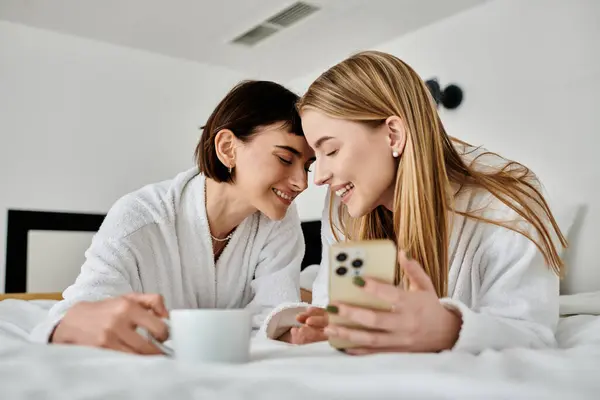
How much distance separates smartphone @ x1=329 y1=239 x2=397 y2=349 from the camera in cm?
78

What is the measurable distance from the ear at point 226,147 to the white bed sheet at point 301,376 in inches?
39.1

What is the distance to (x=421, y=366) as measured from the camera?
671 millimetres

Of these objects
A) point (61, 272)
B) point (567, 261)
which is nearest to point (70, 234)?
point (61, 272)

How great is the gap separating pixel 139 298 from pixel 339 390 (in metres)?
0.41

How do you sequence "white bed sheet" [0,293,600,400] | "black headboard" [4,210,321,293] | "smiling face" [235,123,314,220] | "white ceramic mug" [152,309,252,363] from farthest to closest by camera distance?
"black headboard" [4,210,321,293], "smiling face" [235,123,314,220], "white ceramic mug" [152,309,252,363], "white bed sheet" [0,293,600,400]

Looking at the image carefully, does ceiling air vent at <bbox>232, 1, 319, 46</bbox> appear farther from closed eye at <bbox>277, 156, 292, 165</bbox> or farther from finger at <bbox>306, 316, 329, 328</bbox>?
finger at <bbox>306, 316, 329, 328</bbox>

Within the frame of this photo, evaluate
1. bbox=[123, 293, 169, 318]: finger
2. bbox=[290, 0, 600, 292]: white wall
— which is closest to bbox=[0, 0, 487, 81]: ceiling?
bbox=[290, 0, 600, 292]: white wall

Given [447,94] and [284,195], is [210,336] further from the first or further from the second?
[447,94]

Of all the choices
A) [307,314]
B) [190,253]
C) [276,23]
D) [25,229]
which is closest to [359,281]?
[307,314]

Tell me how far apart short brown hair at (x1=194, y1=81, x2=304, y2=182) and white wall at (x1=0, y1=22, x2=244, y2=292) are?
2116 millimetres

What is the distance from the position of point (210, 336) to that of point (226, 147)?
105cm

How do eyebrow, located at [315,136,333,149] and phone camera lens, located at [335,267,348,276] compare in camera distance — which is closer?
phone camera lens, located at [335,267,348,276]

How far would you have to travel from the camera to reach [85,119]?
3.68 meters

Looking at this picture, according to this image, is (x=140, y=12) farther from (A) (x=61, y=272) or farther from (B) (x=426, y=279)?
(B) (x=426, y=279)
